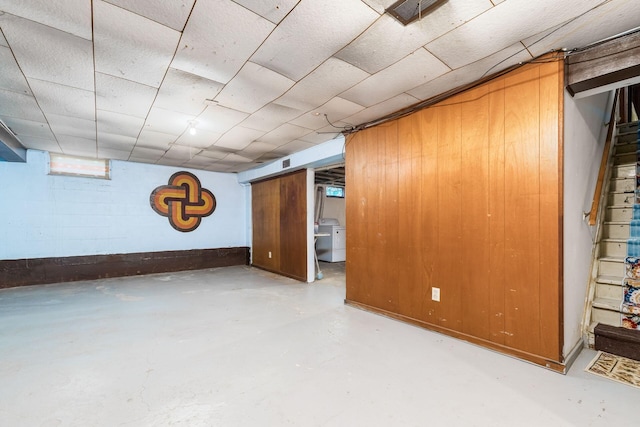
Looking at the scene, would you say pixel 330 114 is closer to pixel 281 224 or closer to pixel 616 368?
pixel 281 224

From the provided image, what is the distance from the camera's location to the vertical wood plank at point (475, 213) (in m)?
2.53

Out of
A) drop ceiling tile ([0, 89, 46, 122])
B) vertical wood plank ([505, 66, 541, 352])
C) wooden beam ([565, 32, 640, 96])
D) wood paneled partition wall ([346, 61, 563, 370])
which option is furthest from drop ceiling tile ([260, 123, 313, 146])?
wooden beam ([565, 32, 640, 96])

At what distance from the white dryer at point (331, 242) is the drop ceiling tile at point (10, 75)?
617 cm

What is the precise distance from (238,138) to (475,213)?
346 cm

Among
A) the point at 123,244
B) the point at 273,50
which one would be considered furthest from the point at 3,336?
the point at 273,50

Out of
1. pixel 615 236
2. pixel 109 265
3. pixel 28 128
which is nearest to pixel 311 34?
pixel 615 236

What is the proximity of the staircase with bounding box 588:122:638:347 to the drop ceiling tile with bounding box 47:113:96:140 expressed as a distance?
20.1ft

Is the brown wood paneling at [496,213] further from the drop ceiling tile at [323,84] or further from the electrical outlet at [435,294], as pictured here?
the drop ceiling tile at [323,84]

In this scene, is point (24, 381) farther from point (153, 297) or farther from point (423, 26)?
point (423, 26)

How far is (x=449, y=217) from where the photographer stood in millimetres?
2791

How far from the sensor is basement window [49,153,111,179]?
17.3 ft

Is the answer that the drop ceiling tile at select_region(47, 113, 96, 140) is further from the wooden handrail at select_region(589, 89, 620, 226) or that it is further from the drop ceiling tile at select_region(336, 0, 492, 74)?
the wooden handrail at select_region(589, 89, 620, 226)

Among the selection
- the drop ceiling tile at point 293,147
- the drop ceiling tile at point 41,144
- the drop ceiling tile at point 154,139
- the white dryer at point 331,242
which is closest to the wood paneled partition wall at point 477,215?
the drop ceiling tile at point 293,147

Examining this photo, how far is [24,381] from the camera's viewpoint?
6.63 feet
